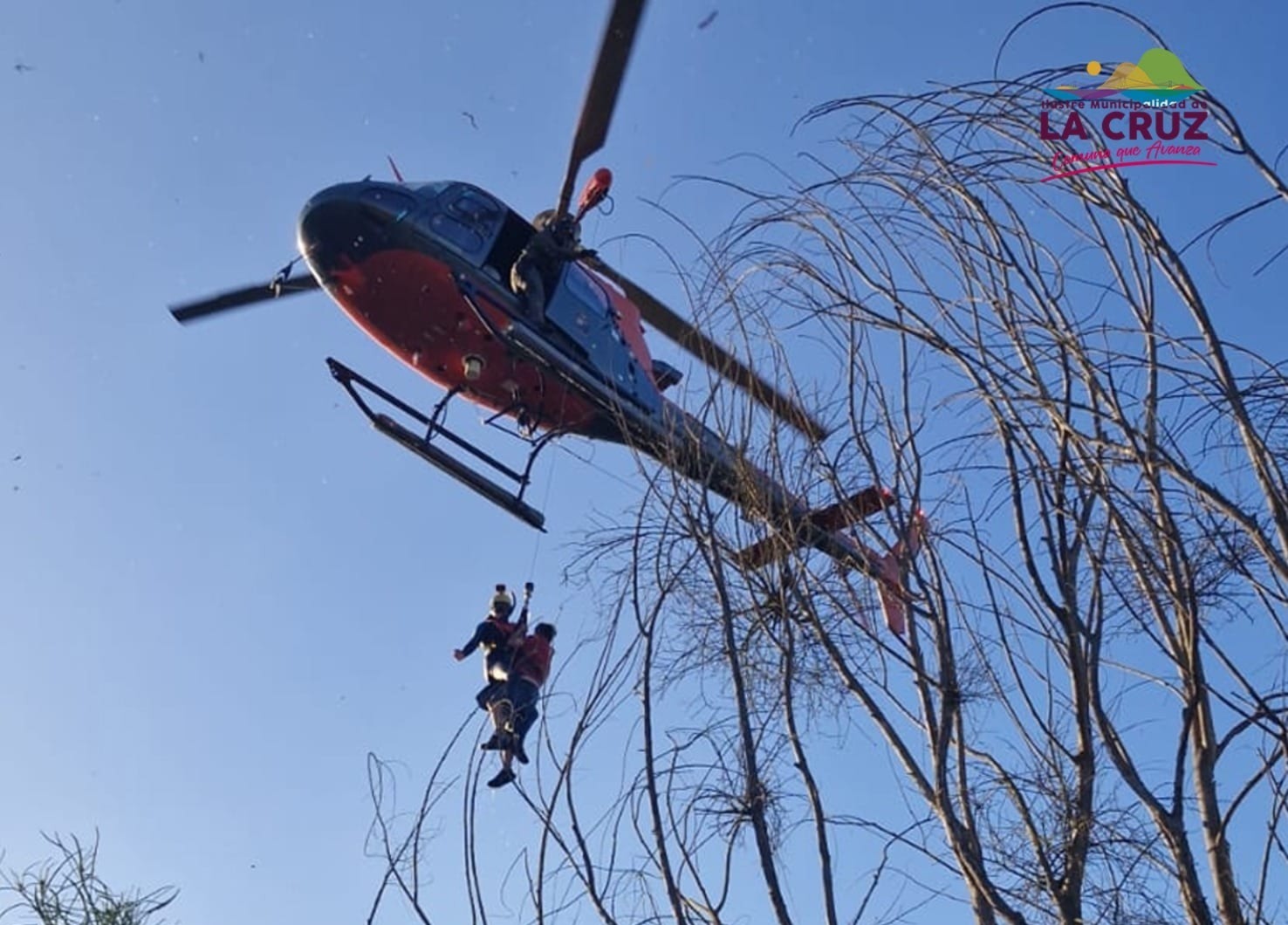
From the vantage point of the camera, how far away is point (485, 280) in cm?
829

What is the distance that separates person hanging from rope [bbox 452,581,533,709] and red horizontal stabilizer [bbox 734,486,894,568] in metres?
3.63

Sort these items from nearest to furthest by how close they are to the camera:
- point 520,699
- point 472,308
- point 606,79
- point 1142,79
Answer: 1. point 1142,79
2. point 520,699
3. point 606,79
4. point 472,308

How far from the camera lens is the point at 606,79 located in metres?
6.56

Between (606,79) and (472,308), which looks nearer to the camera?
(606,79)

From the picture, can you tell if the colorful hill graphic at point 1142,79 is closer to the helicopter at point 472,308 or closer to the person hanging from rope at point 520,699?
the person hanging from rope at point 520,699

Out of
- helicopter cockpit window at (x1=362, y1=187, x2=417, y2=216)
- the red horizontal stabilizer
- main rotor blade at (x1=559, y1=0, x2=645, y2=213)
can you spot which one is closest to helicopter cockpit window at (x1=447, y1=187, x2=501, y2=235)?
helicopter cockpit window at (x1=362, y1=187, x2=417, y2=216)

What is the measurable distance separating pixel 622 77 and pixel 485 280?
210cm

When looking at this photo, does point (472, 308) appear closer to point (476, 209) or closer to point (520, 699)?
point (476, 209)

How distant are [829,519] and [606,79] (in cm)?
382

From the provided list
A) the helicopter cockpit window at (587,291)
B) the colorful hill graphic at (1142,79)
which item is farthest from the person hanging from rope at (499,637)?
the colorful hill graphic at (1142,79)

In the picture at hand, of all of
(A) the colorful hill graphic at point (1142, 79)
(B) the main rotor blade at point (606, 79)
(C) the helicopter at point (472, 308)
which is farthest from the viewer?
(C) the helicopter at point (472, 308)

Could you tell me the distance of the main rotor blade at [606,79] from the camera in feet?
19.2

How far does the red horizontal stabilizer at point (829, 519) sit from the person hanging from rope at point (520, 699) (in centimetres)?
90

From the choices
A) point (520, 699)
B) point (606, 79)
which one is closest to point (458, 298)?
point (606, 79)
